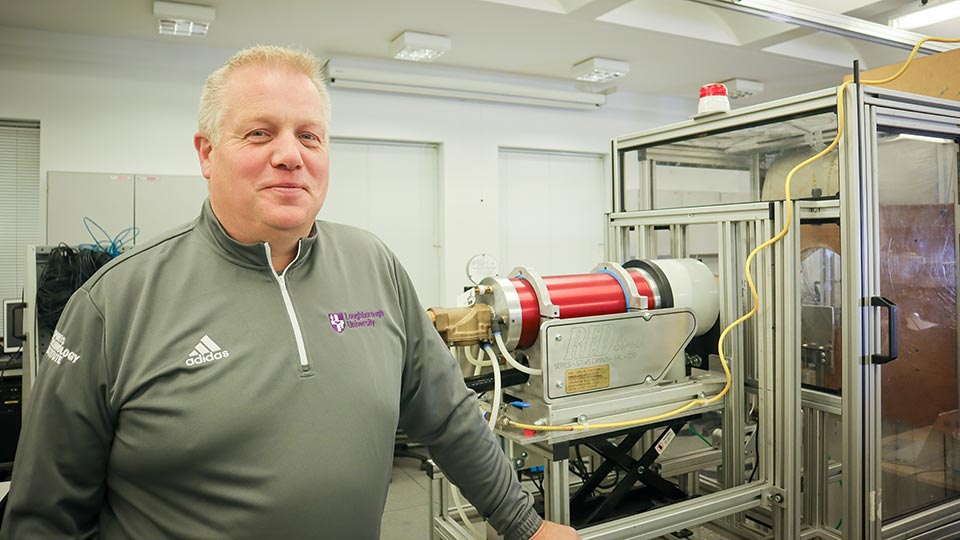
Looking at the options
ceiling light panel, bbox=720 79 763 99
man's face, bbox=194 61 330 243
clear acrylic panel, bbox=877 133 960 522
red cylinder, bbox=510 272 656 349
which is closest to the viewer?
man's face, bbox=194 61 330 243

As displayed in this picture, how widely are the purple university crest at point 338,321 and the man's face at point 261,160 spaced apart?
159 millimetres

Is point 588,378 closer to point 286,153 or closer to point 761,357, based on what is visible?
point 761,357

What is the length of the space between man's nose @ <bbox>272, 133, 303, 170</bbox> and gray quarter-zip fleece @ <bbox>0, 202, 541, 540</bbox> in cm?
15

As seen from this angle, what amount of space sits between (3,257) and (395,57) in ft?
8.96

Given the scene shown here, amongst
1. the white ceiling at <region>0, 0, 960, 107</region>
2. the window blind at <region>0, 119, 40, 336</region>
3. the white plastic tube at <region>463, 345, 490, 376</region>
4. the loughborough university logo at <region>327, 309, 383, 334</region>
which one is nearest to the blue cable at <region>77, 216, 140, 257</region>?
the window blind at <region>0, 119, 40, 336</region>

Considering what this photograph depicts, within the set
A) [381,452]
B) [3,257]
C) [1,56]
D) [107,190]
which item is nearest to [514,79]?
[107,190]

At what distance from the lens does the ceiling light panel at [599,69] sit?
15.0 ft

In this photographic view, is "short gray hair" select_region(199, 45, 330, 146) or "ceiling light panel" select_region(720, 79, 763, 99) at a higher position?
"ceiling light panel" select_region(720, 79, 763, 99)

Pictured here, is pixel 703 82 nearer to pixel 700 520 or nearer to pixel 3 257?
pixel 700 520

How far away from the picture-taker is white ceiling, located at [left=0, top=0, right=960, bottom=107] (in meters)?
3.53

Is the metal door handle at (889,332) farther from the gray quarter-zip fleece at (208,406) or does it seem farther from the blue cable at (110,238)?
the blue cable at (110,238)

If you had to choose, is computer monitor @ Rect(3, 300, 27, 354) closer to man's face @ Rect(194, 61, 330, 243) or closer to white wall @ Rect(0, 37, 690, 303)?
white wall @ Rect(0, 37, 690, 303)

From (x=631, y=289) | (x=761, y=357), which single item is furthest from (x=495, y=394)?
(x=761, y=357)

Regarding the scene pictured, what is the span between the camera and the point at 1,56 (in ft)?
12.0
